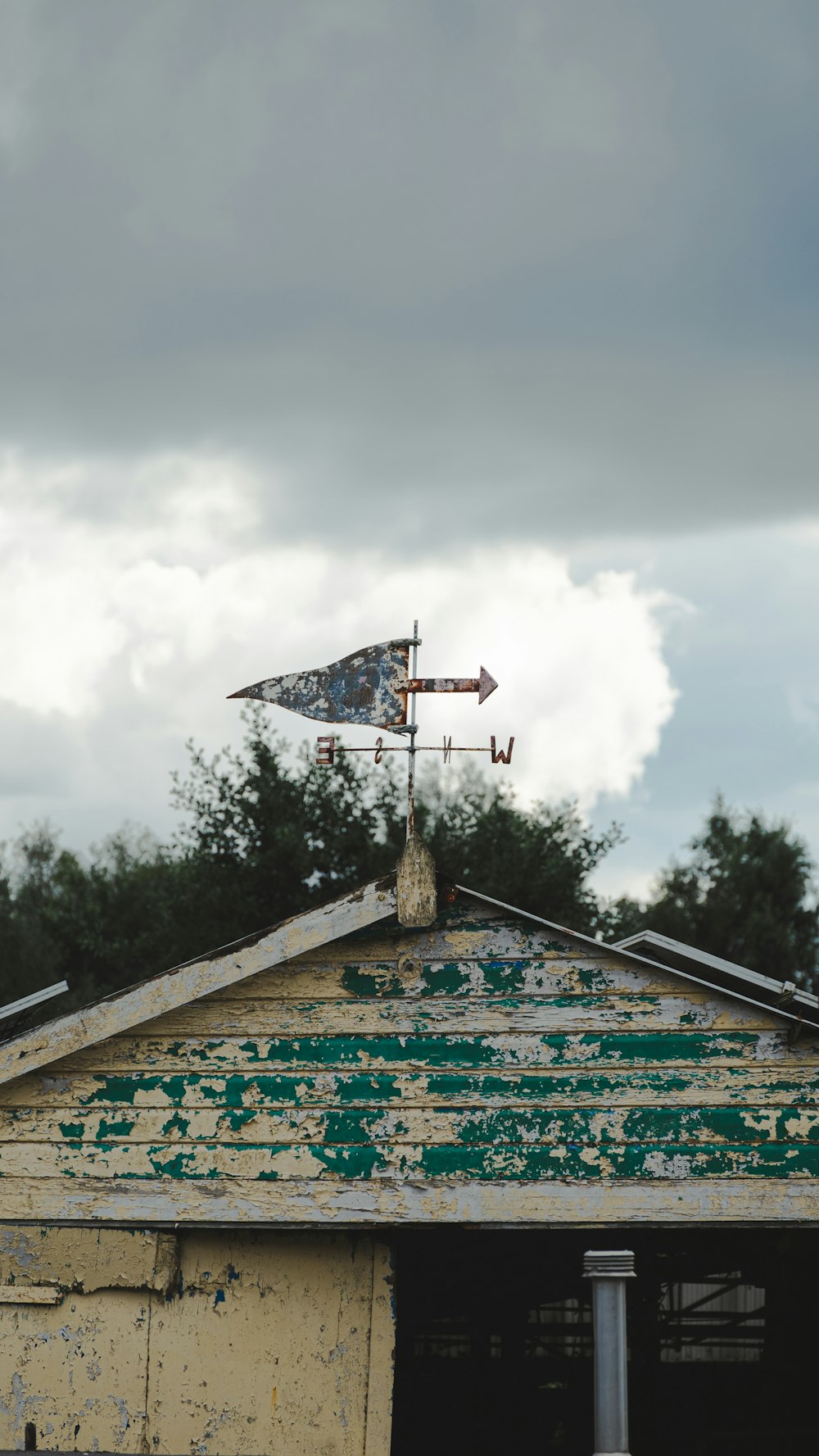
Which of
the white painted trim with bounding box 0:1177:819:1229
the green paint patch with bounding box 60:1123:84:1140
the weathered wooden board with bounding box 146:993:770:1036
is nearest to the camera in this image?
the white painted trim with bounding box 0:1177:819:1229

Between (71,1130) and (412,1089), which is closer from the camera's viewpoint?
(412,1089)

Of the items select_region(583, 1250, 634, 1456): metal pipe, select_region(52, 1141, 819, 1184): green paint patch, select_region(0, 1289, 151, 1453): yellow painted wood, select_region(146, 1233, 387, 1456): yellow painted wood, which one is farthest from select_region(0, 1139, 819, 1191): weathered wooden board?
select_region(583, 1250, 634, 1456): metal pipe

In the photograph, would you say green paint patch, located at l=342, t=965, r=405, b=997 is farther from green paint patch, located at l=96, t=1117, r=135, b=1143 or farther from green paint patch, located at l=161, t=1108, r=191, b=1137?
green paint patch, located at l=96, t=1117, r=135, b=1143

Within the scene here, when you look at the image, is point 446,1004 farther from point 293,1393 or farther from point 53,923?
point 53,923

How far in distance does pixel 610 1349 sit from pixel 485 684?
145 inches

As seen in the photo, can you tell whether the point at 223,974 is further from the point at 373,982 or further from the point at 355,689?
the point at 355,689

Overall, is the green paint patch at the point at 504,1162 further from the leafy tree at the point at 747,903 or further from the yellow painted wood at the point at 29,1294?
the leafy tree at the point at 747,903

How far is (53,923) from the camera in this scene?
136 feet

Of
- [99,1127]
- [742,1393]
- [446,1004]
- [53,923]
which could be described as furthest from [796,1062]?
[53,923]

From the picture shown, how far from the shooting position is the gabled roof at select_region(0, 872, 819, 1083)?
802cm

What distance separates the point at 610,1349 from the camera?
20.8 ft

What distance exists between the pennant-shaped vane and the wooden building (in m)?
1.09

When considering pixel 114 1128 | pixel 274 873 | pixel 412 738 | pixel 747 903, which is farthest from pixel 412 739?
pixel 747 903

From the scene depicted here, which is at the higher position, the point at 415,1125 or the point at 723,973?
the point at 723,973
